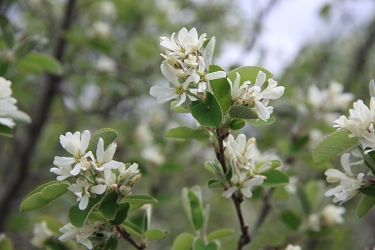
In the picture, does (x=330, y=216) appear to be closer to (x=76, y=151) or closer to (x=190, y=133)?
(x=190, y=133)

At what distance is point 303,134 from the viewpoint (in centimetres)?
274

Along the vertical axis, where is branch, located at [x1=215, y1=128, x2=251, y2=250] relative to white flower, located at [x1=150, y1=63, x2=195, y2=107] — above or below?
below

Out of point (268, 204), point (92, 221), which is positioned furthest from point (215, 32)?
point (92, 221)

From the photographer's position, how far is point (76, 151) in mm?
1202

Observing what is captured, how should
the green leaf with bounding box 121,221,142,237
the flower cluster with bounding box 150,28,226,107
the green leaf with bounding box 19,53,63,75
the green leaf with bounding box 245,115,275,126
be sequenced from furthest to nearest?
the green leaf with bounding box 19,53,63,75 → the green leaf with bounding box 121,221,142,237 → the green leaf with bounding box 245,115,275,126 → the flower cluster with bounding box 150,28,226,107

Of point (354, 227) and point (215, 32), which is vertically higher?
point (215, 32)

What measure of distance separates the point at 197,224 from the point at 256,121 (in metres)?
0.60

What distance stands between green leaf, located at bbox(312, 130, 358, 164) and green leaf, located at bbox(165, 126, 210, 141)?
0.34 m

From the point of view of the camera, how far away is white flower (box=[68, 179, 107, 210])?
3.81 ft

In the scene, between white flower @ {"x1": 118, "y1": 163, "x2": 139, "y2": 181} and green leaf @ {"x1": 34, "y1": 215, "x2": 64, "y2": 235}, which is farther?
green leaf @ {"x1": 34, "y1": 215, "x2": 64, "y2": 235}

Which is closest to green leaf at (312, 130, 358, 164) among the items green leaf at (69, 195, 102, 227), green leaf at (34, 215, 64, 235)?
green leaf at (69, 195, 102, 227)

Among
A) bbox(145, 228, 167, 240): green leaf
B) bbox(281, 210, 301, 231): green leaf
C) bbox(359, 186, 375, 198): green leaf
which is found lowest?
bbox(281, 210, 301, 231): green leaf

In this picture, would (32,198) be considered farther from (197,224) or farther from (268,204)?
(268,204)

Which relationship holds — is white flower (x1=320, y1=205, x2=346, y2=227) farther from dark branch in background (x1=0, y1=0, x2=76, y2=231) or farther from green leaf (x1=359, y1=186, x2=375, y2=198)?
dark branch in background (x1=0, y1=0, x2=76, y2=231)
